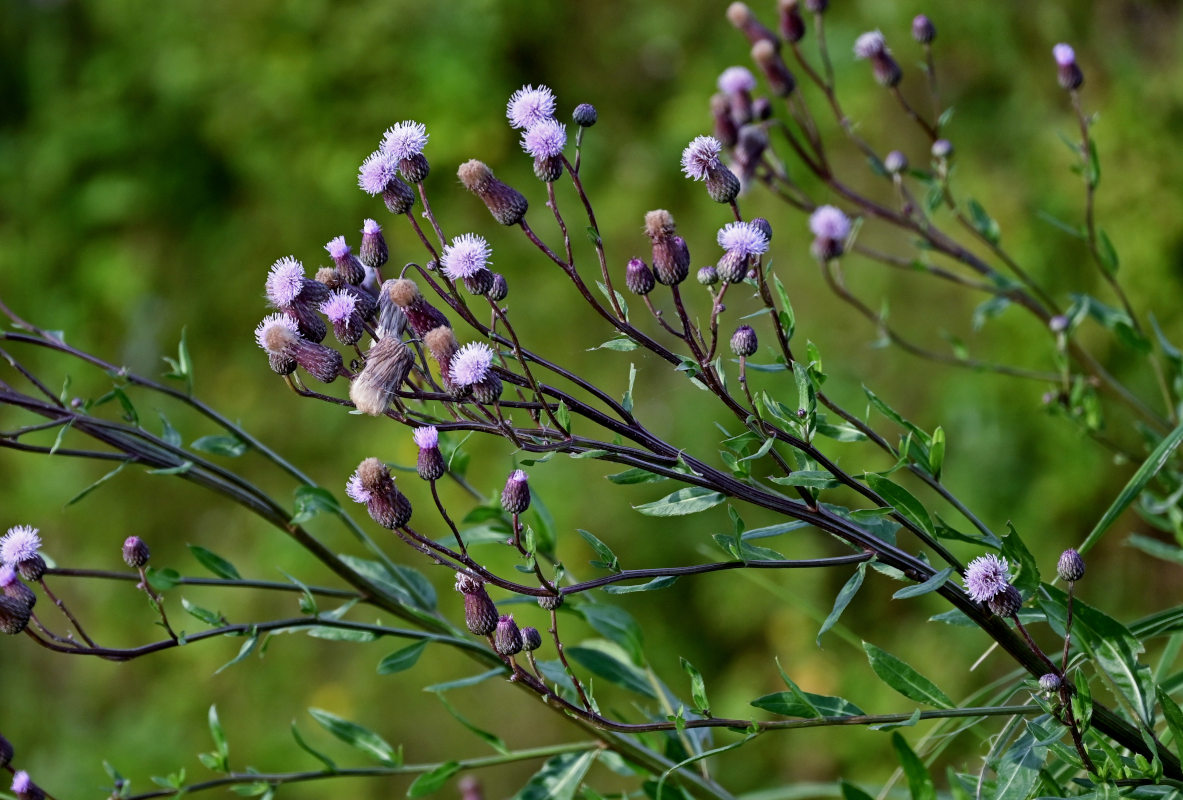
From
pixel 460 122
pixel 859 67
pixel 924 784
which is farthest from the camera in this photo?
pixel 460 122

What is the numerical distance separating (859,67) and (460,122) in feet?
3.41

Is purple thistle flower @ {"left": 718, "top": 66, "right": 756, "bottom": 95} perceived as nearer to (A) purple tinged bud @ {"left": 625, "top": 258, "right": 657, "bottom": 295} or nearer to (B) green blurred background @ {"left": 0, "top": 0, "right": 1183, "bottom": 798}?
(A) purple tinged bud @ {"left": 625, "top": 258, "right": 657, "bottom": 295}

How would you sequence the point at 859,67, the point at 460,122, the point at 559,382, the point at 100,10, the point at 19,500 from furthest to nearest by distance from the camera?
the point at 100,10 → the point at 19,500 → the point at 460,122 → the point at 859,67 → the point at 559,382

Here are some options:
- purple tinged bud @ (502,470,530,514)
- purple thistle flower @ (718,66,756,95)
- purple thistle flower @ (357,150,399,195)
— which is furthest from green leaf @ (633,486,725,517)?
purple thistle flower @ (718,66,756,95)

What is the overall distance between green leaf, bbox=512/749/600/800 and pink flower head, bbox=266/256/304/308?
53 cm

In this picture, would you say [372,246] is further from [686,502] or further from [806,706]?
[806,706]

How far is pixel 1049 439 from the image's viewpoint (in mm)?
2324

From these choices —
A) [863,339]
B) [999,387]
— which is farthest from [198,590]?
[999,387]

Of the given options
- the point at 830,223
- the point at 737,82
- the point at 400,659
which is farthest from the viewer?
the point at 737,82

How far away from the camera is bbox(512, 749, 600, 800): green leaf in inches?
41.9

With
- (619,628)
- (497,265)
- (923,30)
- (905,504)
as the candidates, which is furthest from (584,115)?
(497,265)

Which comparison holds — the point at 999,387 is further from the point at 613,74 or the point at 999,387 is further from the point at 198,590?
the point at 198,590

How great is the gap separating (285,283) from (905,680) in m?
0.56

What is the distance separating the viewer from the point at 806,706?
2.71 feet
